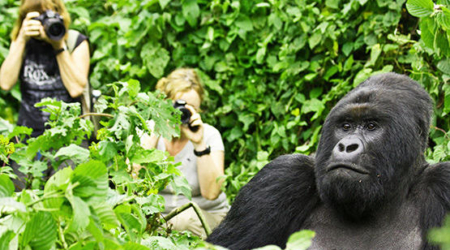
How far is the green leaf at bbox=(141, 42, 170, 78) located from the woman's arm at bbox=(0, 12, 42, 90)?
4.34 ft

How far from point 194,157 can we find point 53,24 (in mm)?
1192

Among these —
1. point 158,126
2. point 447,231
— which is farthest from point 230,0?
point 447,231

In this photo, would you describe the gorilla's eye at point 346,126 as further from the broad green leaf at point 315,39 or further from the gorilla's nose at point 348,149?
the broad green leaf at point 315,39

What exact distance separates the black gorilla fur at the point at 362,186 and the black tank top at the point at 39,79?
2166mm

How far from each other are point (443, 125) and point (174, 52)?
2406 mm

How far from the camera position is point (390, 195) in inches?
102

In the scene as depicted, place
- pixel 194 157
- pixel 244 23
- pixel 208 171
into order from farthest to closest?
pixel 244 23
pixel 194 157
pixel 208 171

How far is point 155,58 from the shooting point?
5898 mm

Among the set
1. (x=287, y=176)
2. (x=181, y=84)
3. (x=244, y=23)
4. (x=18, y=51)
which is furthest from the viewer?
(x=244, y=23)

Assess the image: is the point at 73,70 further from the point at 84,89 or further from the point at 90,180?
the point at 90,180

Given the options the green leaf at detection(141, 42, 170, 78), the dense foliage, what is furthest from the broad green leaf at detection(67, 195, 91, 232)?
the green leaf at detection(141, 42, 170, 78)

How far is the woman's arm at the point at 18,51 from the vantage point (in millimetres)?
4523

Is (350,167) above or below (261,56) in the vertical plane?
above

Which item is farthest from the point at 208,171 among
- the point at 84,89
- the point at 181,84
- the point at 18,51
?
the point at 18,51
